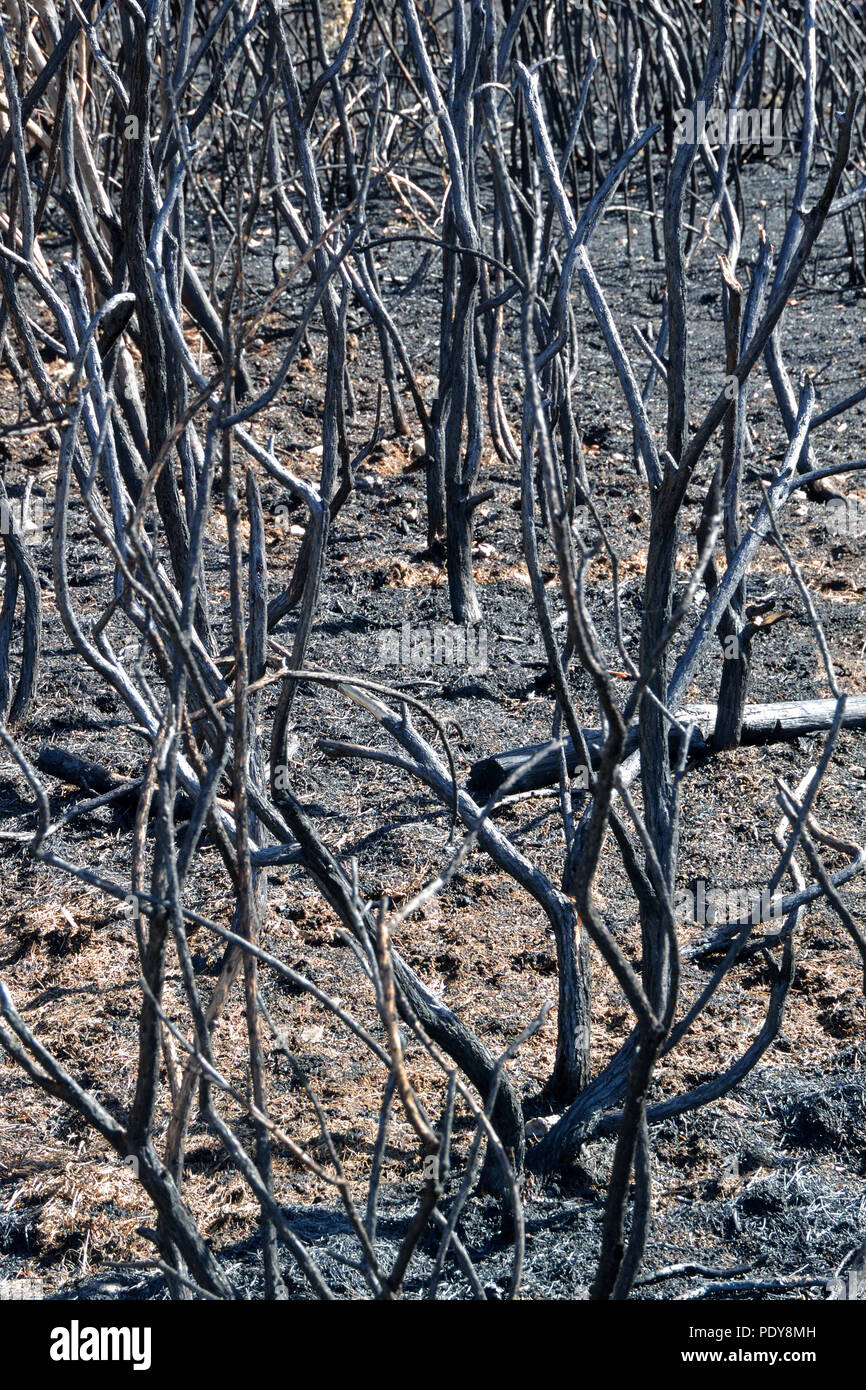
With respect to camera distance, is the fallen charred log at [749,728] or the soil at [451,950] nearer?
the soil at [451,950]

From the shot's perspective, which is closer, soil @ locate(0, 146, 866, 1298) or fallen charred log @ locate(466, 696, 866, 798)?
soil @ locate(0, 146, 866, 1298)

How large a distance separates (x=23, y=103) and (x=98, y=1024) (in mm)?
1528

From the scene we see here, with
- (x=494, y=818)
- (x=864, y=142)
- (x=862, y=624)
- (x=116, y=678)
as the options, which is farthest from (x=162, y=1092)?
(x=864, y=142)

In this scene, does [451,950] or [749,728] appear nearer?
[451,950]

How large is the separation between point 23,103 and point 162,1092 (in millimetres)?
1621

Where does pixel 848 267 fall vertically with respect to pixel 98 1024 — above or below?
above

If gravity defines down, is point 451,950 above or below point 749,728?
below

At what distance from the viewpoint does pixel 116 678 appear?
71.6 inches
